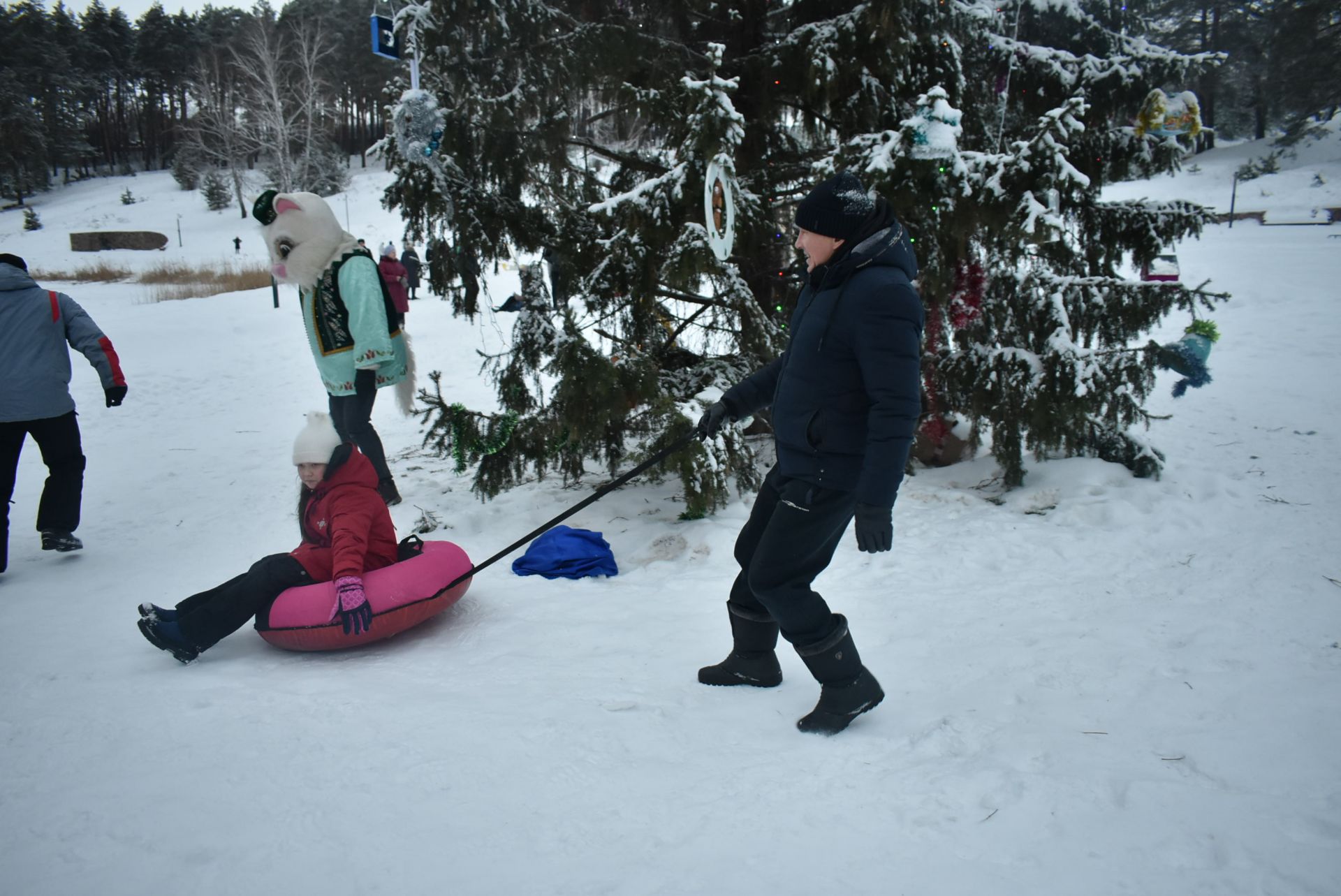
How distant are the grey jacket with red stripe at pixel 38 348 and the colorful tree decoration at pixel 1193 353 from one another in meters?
6.31

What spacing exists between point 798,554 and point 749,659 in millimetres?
643

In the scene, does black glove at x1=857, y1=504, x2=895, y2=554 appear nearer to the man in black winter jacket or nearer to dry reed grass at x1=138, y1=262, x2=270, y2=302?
the man in black winter jacket

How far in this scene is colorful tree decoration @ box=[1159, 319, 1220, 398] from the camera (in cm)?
511

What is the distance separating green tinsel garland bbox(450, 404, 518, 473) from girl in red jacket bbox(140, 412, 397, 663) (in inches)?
56.6

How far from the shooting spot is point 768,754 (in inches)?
103

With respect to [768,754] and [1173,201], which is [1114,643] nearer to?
[768,754]

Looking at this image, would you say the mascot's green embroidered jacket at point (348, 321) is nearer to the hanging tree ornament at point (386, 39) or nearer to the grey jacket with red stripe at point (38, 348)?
the grey jacket with red stripe at point (38, 348)

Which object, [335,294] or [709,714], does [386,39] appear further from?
[709,714]

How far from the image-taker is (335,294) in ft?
15.6

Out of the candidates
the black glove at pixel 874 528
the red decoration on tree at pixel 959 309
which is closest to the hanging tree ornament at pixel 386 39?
the red decoration on tree at pixel 959 309

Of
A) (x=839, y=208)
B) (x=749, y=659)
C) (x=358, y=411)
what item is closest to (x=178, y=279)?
(x=358, y=411)

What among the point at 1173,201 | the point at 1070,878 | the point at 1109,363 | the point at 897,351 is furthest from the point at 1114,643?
the point at 1173,201

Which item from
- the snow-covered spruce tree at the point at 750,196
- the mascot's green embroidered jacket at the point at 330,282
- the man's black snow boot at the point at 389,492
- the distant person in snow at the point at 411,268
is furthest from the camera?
the distant person in snow at the point at 411,268

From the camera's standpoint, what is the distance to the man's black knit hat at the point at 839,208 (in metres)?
2.55
